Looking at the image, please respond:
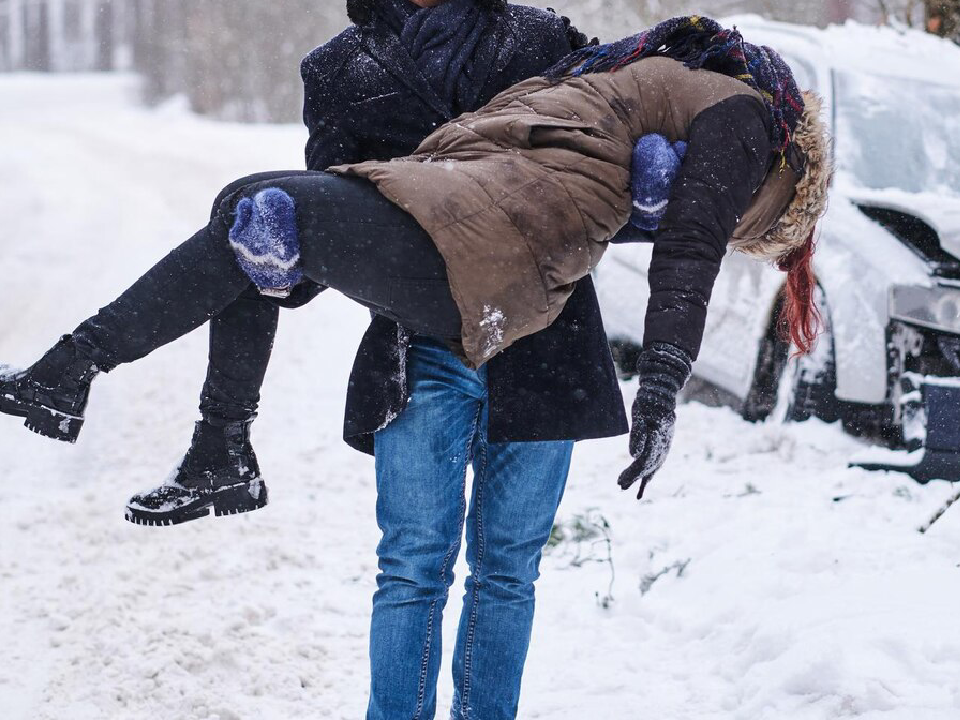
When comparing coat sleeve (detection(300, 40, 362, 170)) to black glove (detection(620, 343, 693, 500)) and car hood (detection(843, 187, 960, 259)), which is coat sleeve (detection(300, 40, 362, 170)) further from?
car hood (detection(843, 187, 960, 259))

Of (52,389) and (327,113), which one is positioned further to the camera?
(327,113)

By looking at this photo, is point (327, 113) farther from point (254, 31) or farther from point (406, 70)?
point (254, 31)

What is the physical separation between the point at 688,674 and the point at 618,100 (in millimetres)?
1949

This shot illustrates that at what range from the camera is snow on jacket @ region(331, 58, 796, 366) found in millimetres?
1876

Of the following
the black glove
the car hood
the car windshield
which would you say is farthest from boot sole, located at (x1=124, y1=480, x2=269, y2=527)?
the car windshield

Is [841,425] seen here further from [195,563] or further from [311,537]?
[195,563]

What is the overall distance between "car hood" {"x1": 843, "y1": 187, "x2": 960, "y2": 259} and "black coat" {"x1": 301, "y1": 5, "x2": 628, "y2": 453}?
2.85 metres

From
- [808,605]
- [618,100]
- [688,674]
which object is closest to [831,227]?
[808,605]

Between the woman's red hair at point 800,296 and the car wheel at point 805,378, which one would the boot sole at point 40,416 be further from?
the car wheel at point 805,378

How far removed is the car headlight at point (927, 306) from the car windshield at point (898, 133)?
719mm

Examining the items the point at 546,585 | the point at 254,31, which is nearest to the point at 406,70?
the point at 546,585

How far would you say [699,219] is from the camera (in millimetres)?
1917

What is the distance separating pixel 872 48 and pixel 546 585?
3.83m

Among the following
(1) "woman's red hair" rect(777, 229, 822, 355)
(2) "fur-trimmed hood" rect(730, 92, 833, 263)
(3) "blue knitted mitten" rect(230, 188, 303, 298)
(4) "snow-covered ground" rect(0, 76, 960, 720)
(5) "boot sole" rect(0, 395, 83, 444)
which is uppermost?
(2) "fur-trimmed hood" rect(730, 92, 833, 263)
